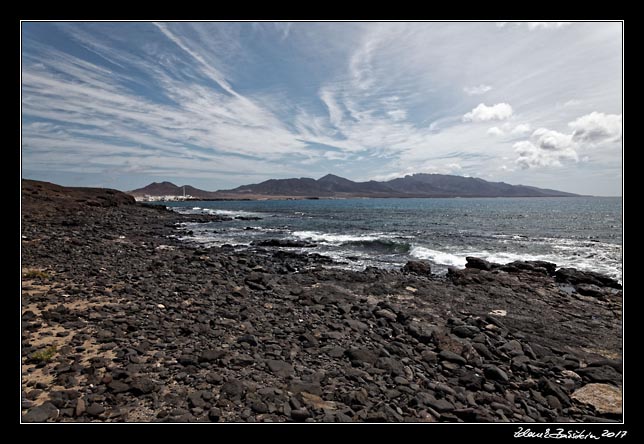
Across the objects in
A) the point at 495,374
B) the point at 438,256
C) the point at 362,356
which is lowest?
the point at 495,374

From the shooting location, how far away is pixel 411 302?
11461 mm

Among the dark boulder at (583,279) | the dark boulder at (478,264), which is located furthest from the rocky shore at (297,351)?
the dark boulder at (478,264)

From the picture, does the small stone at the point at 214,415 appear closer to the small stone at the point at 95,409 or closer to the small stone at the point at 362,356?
the small stone at the point at 95,409

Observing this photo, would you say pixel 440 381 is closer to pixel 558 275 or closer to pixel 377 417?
pixel 377 417

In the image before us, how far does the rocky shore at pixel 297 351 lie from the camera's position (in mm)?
4641

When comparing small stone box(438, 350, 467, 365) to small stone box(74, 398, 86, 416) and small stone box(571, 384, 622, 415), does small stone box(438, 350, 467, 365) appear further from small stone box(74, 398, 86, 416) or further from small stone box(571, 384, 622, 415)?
small stone box(74, 398, 86, 416)

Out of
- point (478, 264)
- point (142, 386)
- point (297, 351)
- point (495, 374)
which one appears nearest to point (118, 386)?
point (142, 386)

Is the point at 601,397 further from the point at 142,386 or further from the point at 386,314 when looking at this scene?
the point at 142,386

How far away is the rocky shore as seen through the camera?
464 cm

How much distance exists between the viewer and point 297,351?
660 centimetres

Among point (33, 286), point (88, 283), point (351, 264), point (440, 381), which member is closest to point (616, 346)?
point (440, 381)

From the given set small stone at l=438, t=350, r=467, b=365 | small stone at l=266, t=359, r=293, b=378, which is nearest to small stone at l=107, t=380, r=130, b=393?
small stone at l=266, t=359, r=293, b=378

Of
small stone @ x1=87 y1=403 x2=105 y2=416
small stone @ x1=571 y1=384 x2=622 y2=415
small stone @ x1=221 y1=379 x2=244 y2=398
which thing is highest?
small stone @ x1=87 y1=403 x2=105 y2=416

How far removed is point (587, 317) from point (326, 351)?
36.0 ft
